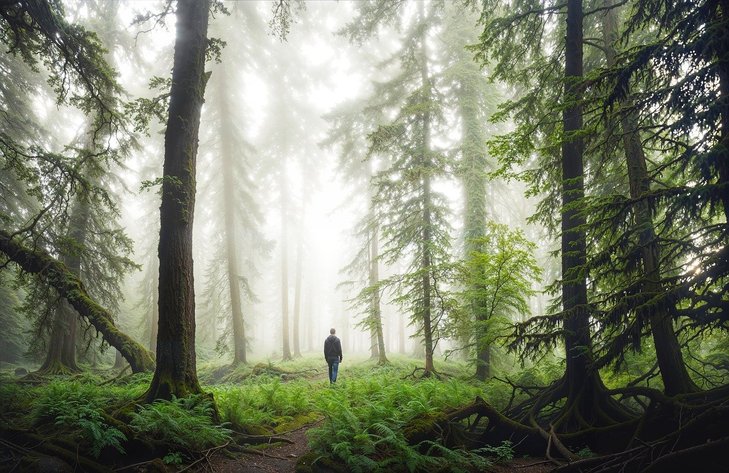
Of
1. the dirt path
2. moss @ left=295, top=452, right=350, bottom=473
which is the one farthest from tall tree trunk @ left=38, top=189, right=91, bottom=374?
moss @ left=295, top=452, right=350, bottom=473

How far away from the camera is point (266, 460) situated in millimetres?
5316

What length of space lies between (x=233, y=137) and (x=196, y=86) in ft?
39.1

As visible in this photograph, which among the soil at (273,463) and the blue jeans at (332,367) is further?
the blue jeans at (332,367)

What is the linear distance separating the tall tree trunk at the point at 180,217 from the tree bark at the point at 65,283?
14.0 feet

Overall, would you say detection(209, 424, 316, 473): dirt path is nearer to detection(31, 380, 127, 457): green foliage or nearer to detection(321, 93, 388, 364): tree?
detection(31, 380, 127, 457): green foliage

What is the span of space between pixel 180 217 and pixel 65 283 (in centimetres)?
485

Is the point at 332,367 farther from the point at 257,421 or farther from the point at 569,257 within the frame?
the point at 569,257

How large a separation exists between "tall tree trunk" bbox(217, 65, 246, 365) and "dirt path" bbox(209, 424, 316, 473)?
1205cm

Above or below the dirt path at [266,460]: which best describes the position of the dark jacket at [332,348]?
above

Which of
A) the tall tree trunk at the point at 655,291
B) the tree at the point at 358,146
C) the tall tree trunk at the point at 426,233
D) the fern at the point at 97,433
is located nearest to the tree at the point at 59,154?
the fern at the point at 97,433

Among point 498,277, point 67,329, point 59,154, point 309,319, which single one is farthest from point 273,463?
point 309,319

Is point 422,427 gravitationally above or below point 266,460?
above

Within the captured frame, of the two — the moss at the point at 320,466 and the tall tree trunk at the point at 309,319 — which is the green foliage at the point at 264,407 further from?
the tall tree trunk at the point at 309,319

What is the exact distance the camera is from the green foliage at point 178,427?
477cm
